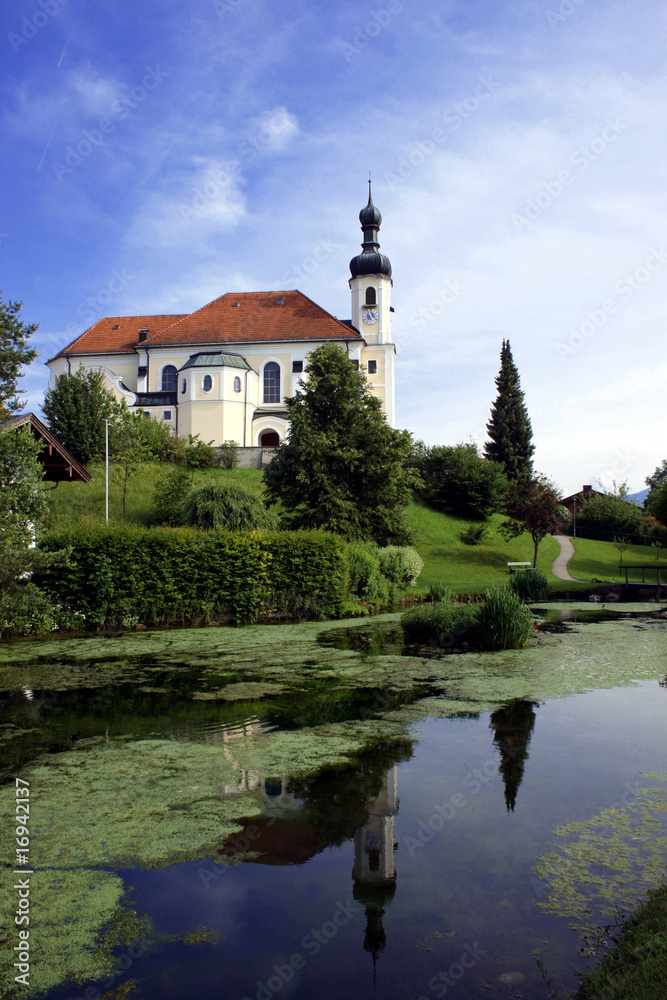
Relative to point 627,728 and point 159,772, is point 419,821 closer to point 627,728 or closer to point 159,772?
point 159,772

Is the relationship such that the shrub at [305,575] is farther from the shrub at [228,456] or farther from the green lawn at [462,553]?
the shrub at [228,456]

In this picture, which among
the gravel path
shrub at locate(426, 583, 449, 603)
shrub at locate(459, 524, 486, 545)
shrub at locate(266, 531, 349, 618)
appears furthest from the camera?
shrub at locate(459, 524, 486, 545)

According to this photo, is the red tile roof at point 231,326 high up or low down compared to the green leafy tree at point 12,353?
up

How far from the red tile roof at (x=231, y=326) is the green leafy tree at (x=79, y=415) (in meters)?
13.6

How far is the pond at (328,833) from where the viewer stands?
346cm

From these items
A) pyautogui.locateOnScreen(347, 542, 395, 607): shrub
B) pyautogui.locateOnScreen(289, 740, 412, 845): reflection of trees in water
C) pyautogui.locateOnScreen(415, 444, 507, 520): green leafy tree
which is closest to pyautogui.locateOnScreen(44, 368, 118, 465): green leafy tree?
pyautogui.locateOnScreen(415, 444, 507, 520): green leafy tree

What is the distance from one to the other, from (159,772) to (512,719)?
403cm

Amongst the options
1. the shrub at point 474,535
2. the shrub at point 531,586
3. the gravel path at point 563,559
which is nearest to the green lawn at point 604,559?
the gravel path at point 563,559

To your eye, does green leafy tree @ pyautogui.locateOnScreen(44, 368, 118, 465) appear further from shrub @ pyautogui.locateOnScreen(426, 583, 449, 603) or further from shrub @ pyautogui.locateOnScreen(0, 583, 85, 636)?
A: shrub @ pyautogui.locateOnScreen(0, 583, 85, 636)

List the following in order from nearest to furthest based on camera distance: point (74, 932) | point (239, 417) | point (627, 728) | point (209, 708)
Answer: point (74, 932) < point (627, 728) < point (209, 708) < point (239, 417)

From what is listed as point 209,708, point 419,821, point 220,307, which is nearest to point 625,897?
point 419,821

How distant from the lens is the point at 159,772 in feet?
20.4

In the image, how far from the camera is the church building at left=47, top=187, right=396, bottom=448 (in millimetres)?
50906

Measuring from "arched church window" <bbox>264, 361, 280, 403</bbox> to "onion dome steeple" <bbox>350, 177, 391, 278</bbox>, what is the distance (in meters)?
10.9
